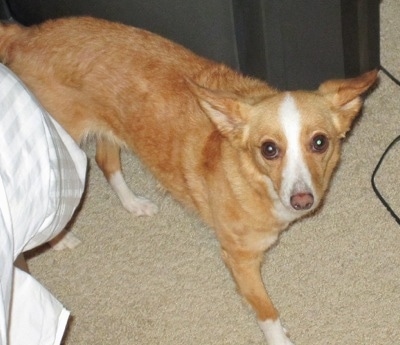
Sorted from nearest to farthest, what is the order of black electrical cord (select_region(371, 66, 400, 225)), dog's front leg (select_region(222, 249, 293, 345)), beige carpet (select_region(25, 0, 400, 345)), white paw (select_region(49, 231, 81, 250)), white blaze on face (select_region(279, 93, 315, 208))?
white blaze on face (select_region(279, 93, 315, 208))
dog's front leg (select_region(222, 249, 293, 345))
beige carpet (select_region(25, 0, 400, 345))
black electrical cord (select_region(371, 66, 400, 225))
white paw (select_region(49, 231, 81, 250))

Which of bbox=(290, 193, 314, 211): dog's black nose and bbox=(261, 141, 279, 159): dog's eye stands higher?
bbox=(261, 141, 279, 159): dog's eye

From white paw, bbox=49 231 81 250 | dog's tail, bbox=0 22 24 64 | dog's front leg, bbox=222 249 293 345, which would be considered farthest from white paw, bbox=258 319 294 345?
dog's tail, bbox=0 22 24 64

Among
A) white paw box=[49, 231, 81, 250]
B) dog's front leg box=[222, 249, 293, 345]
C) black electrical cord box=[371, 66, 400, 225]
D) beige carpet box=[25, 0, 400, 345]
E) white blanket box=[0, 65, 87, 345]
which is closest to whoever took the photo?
white blanket box=[0, 65, 87, 345]

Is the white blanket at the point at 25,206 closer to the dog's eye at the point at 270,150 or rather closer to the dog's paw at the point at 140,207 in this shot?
the dog's eye at the point at 270,150

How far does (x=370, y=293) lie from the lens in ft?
7.60

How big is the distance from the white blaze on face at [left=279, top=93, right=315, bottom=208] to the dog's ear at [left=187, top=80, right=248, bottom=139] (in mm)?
144

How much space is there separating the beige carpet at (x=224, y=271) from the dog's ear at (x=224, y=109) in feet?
2.13

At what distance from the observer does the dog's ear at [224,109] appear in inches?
73.9

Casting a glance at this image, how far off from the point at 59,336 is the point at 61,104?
967 millimetres

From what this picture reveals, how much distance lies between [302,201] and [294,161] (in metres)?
0.11

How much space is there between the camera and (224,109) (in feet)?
6.32

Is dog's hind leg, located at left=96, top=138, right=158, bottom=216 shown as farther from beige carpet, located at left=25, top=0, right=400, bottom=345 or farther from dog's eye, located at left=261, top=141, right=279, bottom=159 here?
dog's eye, located at left=261, top=141, right=279, bottom=159

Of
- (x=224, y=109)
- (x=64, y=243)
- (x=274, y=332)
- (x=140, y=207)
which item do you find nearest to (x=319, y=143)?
(x=224, y=109)

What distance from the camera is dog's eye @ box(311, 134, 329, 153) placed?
6.11 ft
